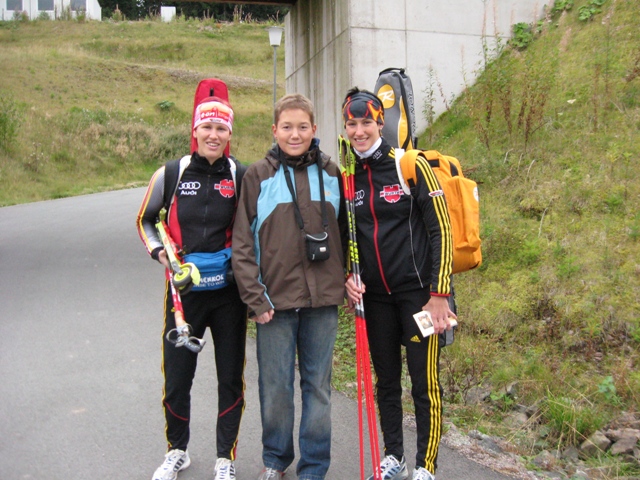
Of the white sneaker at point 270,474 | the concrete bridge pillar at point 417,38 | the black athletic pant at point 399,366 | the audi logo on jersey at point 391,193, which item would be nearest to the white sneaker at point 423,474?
the black athletic pant at point 399,366

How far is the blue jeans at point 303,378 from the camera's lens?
3643mm

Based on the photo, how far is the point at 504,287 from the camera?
20.8 ft

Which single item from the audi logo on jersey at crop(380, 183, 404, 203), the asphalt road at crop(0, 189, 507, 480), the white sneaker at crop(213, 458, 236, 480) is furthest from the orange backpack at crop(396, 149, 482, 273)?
the white sneaker at crop(213, 458, 236, 480)

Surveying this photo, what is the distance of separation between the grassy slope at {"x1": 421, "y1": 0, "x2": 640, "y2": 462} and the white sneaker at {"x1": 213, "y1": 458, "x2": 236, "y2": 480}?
5.92 feet

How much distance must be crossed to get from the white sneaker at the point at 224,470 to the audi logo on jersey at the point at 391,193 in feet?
5.82

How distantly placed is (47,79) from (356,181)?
3463cm

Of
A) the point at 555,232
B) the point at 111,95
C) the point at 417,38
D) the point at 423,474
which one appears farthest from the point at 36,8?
the point at 423,474

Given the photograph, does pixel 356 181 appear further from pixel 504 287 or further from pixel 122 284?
pixel 122 284

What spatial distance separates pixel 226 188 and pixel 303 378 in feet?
3.83

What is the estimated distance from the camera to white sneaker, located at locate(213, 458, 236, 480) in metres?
3.79

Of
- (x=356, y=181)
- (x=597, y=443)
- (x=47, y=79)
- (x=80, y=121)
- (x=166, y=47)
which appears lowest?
(x=597, y=443)

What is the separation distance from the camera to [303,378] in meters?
3.73

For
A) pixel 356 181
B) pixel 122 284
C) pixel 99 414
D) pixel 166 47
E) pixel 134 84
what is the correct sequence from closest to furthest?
pixel 356 181, pixel 99 414, pixel 122 284, pixel 134 84, pixel 166 47

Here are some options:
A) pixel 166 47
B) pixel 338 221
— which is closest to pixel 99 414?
pixel 338 221
